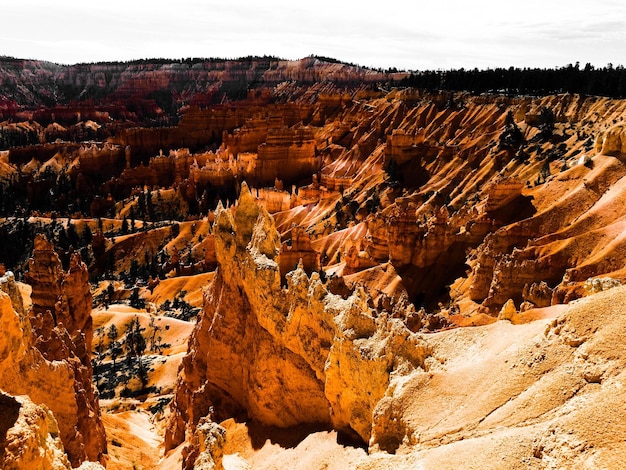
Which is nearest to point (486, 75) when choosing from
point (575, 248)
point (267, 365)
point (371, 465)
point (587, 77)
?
point (587, 77)

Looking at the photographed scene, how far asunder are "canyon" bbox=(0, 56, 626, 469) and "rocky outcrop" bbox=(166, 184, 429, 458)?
85 mm

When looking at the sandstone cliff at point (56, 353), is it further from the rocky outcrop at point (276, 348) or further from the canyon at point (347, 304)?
the rocky outcrop at point (276, 348)

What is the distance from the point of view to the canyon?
36.2 ft

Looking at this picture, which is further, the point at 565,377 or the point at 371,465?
the point at 371,465

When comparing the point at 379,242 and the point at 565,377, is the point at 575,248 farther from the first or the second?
the point at 565,377

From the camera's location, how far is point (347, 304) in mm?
16375

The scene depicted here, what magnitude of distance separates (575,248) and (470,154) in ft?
110

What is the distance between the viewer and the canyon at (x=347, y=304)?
1105cm

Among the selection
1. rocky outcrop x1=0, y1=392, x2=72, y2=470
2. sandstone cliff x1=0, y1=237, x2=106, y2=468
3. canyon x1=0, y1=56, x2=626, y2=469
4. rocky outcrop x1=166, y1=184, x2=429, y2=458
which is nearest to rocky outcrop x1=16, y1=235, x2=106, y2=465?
sandstone cliff x1=0, y1=237, x2=106, y2=468

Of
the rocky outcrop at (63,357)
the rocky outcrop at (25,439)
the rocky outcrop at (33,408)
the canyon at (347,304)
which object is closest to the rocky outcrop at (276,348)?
the canyon at (347,304)

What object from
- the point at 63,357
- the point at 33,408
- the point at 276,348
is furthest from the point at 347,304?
the point at 63,357

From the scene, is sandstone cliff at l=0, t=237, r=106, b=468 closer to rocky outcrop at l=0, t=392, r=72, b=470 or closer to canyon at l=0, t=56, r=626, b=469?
canyon at l=0, t=56, r=626, b=469

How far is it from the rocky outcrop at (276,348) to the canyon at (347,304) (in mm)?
85

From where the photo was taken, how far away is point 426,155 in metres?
68.4
